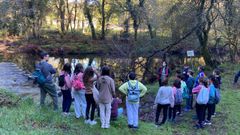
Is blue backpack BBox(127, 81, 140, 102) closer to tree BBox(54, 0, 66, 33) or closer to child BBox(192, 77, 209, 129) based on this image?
child BBox(192, 77, 209, 129)

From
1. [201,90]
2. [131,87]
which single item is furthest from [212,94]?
[131,87]

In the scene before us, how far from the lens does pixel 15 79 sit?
19.8 m

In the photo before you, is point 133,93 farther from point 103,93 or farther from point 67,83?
point 67,83

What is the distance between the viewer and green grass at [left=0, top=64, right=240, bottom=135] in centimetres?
764

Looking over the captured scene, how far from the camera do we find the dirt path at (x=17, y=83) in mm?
15608

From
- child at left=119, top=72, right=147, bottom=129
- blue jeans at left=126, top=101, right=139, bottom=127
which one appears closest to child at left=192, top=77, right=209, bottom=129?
child at left=119, top=72, right=147, bottom=129

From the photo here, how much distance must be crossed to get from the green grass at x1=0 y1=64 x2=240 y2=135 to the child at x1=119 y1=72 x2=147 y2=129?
0.29 metres

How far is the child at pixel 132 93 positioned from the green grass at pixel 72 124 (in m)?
0.29

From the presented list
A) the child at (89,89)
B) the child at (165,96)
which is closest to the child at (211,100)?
the child at (165,96)

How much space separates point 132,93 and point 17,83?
11.3m

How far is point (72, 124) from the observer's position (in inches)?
333

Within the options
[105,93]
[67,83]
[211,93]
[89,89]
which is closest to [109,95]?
[105,93]

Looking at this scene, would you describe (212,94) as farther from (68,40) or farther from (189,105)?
(68,40)

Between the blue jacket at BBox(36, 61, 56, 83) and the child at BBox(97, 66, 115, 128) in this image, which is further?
the blue jacket at BBox(36, 61, 56, 83)
